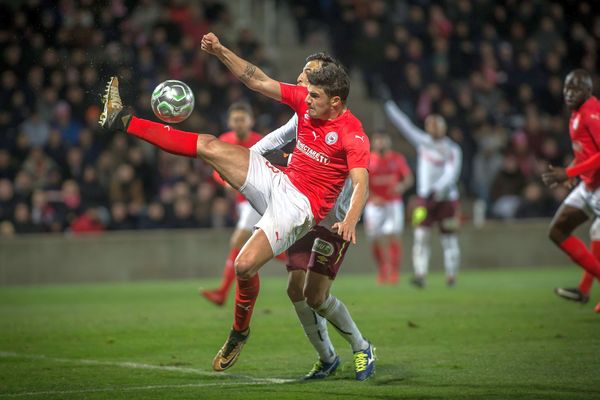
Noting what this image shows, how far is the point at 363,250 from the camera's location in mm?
21109

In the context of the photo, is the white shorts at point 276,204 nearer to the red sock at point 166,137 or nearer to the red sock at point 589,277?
the red sock at point 166,137

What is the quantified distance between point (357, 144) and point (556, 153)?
51.6 feet

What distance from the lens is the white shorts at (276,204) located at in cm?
747

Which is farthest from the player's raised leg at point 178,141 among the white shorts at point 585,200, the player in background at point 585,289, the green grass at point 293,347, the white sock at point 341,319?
Result: the player in background at point 585,289

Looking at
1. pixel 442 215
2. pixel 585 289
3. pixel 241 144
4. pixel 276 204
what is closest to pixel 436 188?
pixel 442 215

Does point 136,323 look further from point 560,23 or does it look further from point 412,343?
point 560,23

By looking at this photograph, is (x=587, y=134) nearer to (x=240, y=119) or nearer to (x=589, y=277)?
(x=589, y=277)

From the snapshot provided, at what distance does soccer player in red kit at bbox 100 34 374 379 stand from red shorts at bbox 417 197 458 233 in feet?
32.7

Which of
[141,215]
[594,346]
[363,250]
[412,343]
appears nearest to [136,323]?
[412,343]

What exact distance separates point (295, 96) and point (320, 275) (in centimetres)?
140

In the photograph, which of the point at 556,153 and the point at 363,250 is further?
the point at 556,153

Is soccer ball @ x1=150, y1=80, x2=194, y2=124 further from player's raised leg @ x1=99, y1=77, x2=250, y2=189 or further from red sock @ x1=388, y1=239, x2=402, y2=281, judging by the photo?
red sock @ x1=388, y1=239, x2=402, y2=281

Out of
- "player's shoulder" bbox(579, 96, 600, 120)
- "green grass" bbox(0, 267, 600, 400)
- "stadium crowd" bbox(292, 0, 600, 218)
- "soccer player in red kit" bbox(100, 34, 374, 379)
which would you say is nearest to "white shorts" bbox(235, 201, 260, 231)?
"green grass" bbox(0, 267, 600, 400)

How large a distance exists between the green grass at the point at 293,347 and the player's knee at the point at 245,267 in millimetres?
800
